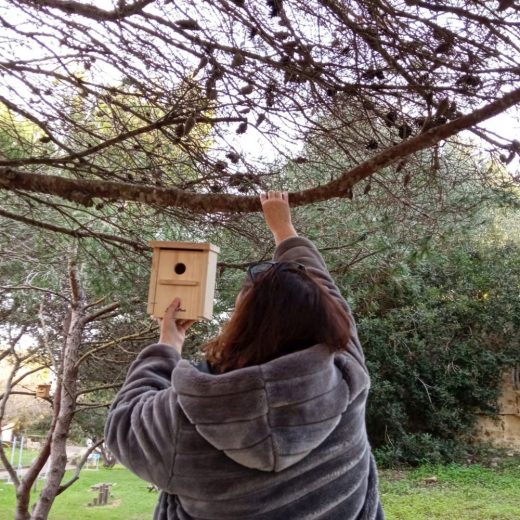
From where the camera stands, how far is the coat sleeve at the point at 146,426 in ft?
3.28

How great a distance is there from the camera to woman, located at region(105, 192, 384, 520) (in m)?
0.98

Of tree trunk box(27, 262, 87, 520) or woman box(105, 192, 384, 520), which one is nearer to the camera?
woman box(105, 192, 384, 520)

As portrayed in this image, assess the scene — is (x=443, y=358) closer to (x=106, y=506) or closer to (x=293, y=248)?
(x=106, y=506)

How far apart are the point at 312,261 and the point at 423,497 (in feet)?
21.1

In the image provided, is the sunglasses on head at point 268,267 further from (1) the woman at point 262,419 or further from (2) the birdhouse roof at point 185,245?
(2) the birdhouse roof at point 185,245

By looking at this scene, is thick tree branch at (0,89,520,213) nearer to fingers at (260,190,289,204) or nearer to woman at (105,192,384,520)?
fingers at (260,190,289,204)

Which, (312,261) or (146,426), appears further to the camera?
(312,261)

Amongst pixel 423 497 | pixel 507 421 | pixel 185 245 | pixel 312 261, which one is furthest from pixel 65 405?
pixel 507 421

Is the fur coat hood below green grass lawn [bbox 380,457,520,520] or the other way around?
the other way around

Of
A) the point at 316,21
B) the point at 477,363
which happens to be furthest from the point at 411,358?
the point at 316,21

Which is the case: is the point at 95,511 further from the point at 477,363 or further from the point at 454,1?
the point at 454,1

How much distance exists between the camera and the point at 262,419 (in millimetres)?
975

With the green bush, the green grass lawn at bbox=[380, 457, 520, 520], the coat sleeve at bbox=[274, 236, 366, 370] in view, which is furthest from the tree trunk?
the green bush

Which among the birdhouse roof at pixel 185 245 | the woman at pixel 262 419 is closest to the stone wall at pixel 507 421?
the birdhouse roof at pixel 185 245
